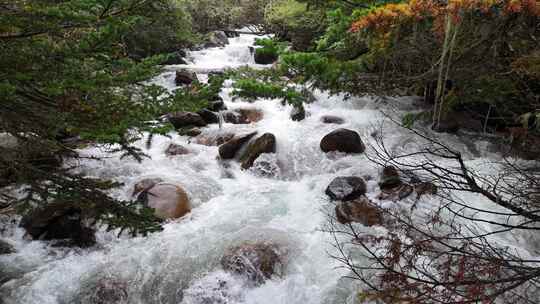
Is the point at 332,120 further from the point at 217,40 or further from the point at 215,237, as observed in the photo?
the point at 217,40

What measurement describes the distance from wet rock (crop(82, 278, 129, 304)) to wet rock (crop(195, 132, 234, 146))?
4.85 meters

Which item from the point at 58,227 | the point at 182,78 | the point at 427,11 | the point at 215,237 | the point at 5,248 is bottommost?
the point at 215,237

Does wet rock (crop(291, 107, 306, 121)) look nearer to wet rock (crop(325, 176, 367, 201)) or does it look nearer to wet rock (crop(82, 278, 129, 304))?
wet rock (crop(325, 176, 367, 201))

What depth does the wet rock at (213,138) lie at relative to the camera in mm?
9148

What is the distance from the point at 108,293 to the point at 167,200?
7.06 feet

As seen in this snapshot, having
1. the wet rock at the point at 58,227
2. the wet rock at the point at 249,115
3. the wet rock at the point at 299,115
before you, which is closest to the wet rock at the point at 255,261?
the wet rock at the point at 58,227

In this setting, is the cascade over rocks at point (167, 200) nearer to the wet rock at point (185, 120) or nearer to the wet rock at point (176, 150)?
the wet rock at point (176, 150)

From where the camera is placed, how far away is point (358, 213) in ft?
19.7

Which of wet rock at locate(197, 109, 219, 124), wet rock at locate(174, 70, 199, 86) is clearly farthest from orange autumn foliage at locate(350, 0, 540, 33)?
wet rock at locate(174, 70, 199, 86)

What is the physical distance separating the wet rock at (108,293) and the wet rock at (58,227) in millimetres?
1010

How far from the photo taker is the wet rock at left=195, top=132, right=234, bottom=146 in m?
9.15

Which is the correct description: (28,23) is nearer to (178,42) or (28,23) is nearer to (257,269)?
(257,269)

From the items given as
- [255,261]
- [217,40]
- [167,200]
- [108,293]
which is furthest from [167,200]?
[217,40]

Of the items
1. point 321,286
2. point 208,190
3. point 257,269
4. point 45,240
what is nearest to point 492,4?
point 321,286
